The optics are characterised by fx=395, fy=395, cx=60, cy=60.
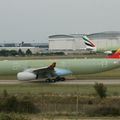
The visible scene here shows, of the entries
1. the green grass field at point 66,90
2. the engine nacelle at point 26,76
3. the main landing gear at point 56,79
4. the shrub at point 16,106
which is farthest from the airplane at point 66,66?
the shrub at point 16,106

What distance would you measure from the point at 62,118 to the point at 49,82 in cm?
2212

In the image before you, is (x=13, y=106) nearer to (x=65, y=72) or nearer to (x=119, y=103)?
(x=119, y=103)

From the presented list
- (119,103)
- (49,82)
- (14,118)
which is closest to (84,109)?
(119,103)

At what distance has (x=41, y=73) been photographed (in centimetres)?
4641

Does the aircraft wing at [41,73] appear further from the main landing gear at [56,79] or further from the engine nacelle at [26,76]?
the main landing gear at [56,79]

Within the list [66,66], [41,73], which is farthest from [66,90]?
[66,66]

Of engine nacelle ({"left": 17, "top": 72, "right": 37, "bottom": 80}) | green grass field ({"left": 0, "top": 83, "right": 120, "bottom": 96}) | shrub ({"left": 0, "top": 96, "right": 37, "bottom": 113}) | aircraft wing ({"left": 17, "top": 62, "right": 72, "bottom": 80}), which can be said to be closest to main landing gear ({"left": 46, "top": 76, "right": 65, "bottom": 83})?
aircraft wing ({"left": 17, "top": 62, "right": 72, "bottom": 80})

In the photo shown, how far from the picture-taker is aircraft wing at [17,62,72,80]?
4525 cm

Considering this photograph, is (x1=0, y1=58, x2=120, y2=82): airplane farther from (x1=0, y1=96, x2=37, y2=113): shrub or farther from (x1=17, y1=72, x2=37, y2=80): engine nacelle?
(x1=0, y1=96, x2=37, y2=113): shrub

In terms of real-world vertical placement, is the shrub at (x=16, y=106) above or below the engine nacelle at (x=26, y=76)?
below

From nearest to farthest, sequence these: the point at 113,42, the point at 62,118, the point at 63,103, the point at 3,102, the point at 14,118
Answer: the point at 14,118
the point at 62,118
the point at 3,102
the point at 63,103
the point at 113,42

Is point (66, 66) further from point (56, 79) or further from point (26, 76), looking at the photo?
point (26, 76)

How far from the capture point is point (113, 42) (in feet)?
634

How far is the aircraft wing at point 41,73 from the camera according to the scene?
45250mm
